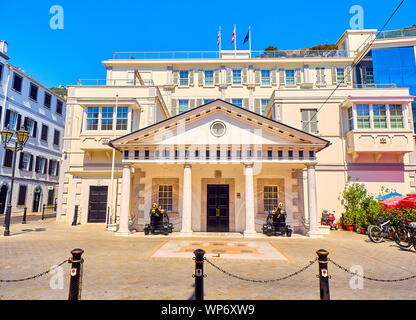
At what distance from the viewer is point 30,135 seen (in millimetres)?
29078

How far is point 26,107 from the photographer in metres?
28.4

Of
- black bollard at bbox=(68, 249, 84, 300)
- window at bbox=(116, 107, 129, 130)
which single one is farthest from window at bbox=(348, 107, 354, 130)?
black bollard at bbox=(68, 249, 84, 300)

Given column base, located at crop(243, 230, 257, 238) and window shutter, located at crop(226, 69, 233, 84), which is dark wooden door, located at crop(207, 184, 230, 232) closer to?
column base, located at crop(243, 230, 257, 238)

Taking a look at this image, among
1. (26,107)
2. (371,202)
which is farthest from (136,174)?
(26,107)

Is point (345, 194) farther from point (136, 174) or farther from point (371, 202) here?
point (136, 174)

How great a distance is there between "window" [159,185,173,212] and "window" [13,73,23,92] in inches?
881

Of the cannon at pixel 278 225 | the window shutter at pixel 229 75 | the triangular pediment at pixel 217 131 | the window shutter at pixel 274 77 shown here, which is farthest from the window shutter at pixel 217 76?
the cannon at pixel 278 225

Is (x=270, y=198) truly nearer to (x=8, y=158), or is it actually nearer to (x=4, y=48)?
(x=8, y=158)

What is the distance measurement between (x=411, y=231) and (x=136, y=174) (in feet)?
47.8

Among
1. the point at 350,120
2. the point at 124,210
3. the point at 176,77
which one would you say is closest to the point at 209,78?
the point at 176,77

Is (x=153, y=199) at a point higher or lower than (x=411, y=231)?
higher

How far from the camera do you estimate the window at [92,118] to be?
62.0 feet

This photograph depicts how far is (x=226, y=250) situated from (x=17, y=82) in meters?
29.5
